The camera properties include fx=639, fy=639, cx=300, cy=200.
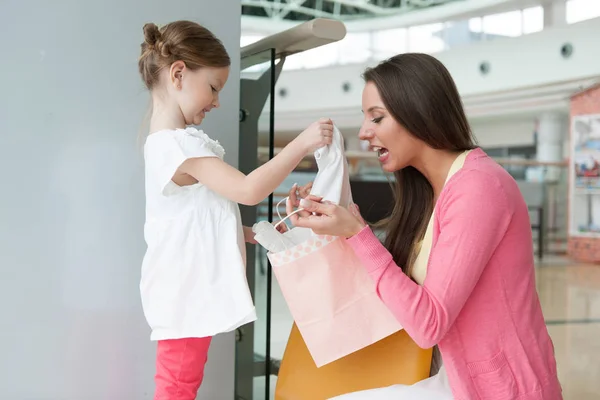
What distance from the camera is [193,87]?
148 cm

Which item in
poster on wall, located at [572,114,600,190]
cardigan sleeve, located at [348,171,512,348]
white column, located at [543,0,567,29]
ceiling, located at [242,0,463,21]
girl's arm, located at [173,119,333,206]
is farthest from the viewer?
ceiling, located at [242,0,463,21]

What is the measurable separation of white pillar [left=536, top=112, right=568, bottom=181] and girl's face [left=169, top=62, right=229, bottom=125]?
928 cm

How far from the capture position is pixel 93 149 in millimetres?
1753

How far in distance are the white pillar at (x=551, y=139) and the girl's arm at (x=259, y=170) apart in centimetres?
930

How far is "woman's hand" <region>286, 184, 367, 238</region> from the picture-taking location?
1280mm

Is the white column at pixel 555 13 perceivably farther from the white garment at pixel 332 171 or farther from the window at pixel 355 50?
the white garment at pixel 332 171

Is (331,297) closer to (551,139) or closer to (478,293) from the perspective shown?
(478,293)

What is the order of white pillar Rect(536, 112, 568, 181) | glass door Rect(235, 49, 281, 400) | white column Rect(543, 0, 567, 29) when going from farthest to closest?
white column Rect(543, 0, 567, 29)
white pillar Rect(536, 112, 568, 181)
glass door Rect(235, 49, 281, 400)

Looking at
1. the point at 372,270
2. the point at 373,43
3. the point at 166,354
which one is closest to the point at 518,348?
the point at 372,270

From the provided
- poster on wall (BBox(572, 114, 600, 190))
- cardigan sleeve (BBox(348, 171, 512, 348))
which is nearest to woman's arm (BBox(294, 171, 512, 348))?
cardigan sleeve (BBox(348, 171, 512, 348))

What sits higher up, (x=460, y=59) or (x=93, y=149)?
(x=460, y=59)

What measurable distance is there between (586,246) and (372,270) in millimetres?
8948

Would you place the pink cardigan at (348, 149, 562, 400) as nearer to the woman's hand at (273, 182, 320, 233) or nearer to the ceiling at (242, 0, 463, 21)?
the woman's hand at (273, 182, 320, 233)

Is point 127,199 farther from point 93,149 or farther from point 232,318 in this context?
point 232,318
